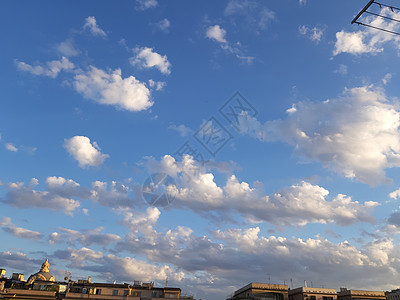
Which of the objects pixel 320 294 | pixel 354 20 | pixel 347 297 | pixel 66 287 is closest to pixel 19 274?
pixel 66 287

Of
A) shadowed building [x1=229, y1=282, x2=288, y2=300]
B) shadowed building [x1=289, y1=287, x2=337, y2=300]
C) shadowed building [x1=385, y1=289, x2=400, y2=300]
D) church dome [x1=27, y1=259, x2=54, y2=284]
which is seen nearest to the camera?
shadowed building [x1=229, y1=282, x2=288, y2=300]

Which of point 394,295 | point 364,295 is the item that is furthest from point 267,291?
point 394,295

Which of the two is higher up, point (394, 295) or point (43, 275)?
point (43, 275)

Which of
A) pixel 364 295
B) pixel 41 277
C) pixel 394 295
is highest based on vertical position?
pixel 41 277

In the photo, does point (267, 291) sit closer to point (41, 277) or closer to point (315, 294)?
point (315, 294)

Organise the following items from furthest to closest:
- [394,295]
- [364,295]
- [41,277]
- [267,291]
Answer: [394,295]
[41,277]
[364,295]
[267,291]

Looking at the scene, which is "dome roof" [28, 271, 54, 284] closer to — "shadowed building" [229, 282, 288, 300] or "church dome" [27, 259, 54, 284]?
"church dome" [27, 259, 54, 284]

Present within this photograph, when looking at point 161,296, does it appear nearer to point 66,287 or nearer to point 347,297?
point 66,287

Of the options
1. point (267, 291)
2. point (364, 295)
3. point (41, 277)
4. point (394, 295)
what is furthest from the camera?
point (394, 295)

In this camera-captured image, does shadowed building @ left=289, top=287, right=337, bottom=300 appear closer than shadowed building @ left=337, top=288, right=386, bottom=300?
Yes

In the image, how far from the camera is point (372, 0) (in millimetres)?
25016

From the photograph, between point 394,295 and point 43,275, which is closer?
point 43,275

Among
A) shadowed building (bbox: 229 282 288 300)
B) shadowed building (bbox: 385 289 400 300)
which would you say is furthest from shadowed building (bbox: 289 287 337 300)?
shadowed building (bbox: 385 289 400 300)

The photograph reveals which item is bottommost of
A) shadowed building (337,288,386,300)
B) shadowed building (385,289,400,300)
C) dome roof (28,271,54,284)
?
shadowed building (385,289,400,300)
